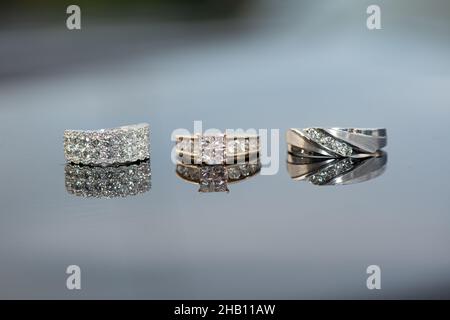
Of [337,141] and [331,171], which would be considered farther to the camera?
[337,141]

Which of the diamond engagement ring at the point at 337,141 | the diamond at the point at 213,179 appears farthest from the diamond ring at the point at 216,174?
the diamond engagement ring at the point at 337,141

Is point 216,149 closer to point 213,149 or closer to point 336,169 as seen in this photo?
point 213,149

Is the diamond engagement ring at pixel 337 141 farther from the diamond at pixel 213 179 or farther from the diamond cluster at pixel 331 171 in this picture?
the diamond at pixel 213 179

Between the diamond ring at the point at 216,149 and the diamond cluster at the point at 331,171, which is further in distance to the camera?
the diamond ring at the point at 216,149

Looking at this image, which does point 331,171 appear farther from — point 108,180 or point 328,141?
point 108,180

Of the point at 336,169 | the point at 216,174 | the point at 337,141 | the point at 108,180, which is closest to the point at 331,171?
the point at 336,169
